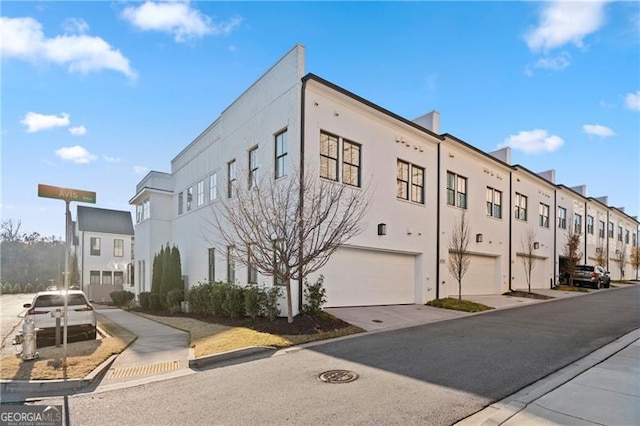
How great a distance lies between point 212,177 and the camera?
20.1m

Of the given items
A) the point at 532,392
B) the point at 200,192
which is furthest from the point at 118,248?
the point at 532,392

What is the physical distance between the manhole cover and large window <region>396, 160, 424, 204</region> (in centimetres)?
1074

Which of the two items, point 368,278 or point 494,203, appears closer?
point 368,278

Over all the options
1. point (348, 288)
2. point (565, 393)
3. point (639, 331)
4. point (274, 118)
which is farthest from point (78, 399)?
point (639, 331)

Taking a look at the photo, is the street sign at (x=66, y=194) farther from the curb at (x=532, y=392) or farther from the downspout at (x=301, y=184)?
the curb at (x=532, y=392)

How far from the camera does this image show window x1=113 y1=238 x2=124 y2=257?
44.3 m

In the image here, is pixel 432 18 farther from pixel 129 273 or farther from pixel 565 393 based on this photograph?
pixel 129 273

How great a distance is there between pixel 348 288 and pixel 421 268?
177 inches

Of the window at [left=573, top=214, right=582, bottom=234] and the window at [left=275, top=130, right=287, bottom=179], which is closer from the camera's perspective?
the window at [left=275, top=130, right=287, bottom=179]

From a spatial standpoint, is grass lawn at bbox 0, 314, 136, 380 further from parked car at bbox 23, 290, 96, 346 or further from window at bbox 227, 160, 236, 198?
window at bbox 227, 160, 236, 198

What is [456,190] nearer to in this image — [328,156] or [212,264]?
[328,156]

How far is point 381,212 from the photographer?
50.5 ft

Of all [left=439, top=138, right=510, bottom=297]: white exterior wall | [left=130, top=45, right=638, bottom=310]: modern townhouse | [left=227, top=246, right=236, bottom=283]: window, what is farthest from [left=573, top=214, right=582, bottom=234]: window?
[left=227, top=246, right=236, bottom=283]: window

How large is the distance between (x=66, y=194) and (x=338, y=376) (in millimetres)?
6265
